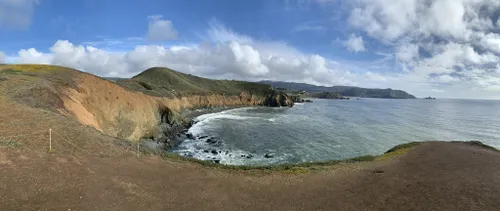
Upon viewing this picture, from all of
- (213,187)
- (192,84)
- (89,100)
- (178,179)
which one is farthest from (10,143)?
(192,84)

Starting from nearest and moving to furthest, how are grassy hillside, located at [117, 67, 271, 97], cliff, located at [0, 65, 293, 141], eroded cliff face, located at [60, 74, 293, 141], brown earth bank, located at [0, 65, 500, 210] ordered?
1. brown earth bank, located at [0, 65, 500, 210]
2. cliff, located at [0, 65, 293, 141]
3. eroded cliff face, located at [60, 74, 293, 141]
4. grassy hillside, located at [117, 67, 271, 97]

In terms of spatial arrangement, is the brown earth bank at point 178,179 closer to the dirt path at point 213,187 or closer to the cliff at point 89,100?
the dirt path at point 213,187

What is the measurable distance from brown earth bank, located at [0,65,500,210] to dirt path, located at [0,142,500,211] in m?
0.05

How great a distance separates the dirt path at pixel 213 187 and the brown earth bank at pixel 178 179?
0.17 ft

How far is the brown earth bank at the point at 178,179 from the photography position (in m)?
15.2

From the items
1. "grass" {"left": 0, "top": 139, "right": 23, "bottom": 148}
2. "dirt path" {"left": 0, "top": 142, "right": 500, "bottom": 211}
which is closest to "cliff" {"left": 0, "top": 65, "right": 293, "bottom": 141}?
"grass" {"left": 0, "top": 139, "right": 23, "bottom": 148}

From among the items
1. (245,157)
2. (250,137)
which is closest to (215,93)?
(250,137)

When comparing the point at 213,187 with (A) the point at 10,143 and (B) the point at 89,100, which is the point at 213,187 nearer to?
(A) the point at 10,143

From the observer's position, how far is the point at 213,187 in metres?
18.2

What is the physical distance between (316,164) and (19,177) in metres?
20.5

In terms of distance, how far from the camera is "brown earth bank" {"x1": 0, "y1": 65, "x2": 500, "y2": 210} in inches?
598

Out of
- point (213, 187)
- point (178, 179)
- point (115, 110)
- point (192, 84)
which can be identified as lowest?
point (213, 187)

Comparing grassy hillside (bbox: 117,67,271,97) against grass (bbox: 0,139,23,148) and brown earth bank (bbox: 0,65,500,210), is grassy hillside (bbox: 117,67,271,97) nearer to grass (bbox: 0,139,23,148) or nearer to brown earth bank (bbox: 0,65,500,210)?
brown earth bank (bbox: 0,65,500,210)

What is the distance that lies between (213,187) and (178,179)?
7.99 ft
